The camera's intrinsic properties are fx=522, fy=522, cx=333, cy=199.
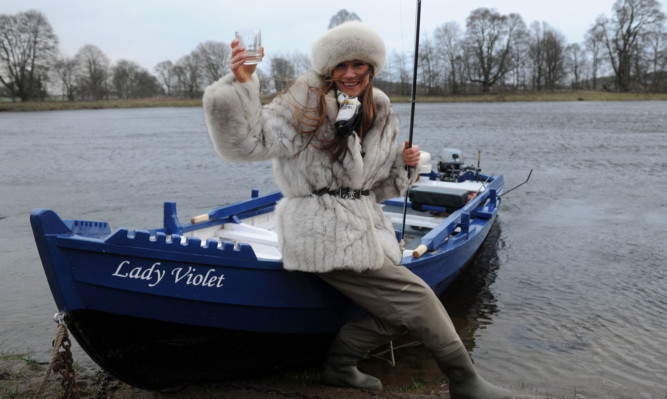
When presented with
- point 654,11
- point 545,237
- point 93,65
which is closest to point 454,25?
point 654,11

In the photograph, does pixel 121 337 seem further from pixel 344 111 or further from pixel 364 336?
pixel 344 111

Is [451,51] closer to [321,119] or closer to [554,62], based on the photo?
[554,62]

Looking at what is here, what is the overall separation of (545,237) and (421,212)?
2.89 meters

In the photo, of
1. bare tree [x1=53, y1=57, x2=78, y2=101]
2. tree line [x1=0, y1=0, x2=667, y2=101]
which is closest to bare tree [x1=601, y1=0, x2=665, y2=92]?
tree line [x1=0, y1=0, x2=667, y2=101]

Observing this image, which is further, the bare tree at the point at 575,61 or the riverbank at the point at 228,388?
the bare tree at the point at 575,61

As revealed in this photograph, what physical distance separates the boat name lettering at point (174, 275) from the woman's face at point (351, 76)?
1410 mm

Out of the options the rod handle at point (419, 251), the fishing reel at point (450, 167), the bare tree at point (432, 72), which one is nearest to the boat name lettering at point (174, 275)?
the rod handle at point (419, 251)

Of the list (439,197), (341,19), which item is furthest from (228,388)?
(439,197)

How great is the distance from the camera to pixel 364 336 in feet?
11.7

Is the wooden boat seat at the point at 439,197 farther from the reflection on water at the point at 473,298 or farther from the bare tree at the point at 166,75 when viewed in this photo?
the bare tree at the point at 166,75

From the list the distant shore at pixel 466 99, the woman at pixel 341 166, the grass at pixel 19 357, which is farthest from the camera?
the distant shore at pixel 466 99

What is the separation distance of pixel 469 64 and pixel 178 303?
77602 millimetres

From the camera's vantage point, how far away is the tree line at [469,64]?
66.0 meters

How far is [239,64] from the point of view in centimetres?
273
